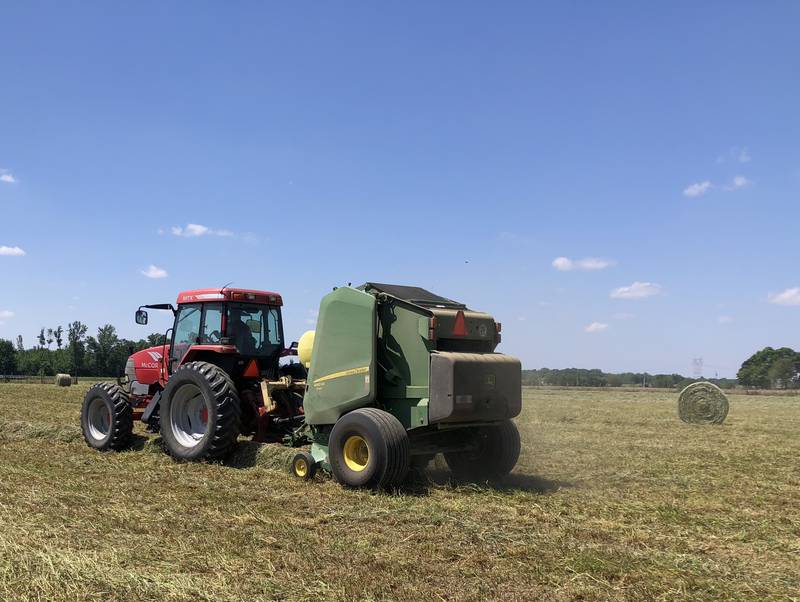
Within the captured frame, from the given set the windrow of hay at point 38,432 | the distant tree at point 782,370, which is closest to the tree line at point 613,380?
the distant tree at point 782,370

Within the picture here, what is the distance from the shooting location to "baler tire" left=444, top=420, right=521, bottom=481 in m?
8.19

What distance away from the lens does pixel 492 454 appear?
8234 millimetres

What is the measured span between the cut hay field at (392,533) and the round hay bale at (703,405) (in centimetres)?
1003

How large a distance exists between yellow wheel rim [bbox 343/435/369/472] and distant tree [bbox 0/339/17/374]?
90559 mm

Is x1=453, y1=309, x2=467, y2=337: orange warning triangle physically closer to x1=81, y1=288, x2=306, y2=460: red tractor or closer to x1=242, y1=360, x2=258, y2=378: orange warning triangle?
x1=81, y1=288, x2=306, y2=460: red tractor

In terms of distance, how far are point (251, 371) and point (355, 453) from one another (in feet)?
9.12

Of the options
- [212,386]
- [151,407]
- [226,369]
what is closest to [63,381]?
[151,407]

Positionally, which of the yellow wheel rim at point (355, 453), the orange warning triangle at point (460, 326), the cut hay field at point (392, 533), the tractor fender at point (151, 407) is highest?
the orange warning triangle at point (460, 326)

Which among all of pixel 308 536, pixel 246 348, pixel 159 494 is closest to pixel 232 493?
pixel 159 494

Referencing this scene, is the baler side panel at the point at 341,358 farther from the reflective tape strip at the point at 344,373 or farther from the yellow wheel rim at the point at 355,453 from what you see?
the yellow wheel rim at the point at 355,453

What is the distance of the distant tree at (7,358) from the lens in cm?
8534

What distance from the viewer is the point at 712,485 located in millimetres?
7973

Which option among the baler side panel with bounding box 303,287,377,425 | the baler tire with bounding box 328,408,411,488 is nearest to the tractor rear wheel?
the baler side panel with bounding box 303,287,377,425

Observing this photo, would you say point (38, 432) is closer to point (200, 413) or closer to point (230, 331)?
point (200, 413)
